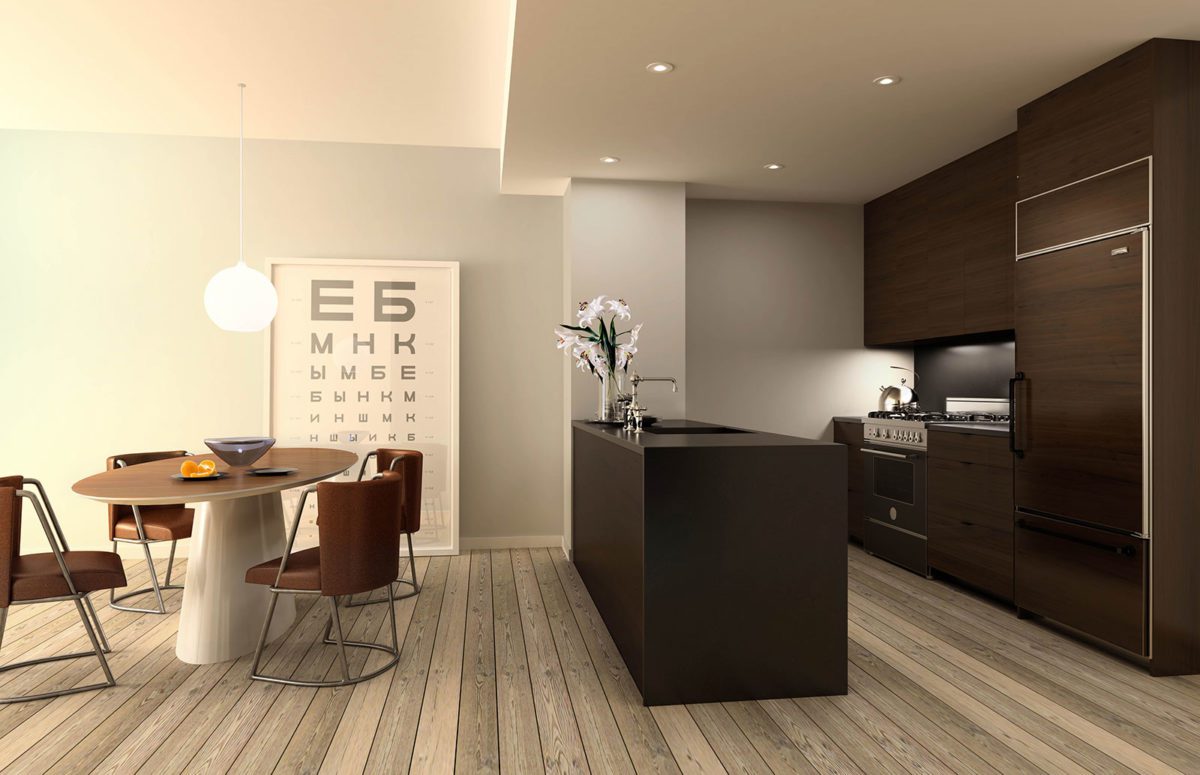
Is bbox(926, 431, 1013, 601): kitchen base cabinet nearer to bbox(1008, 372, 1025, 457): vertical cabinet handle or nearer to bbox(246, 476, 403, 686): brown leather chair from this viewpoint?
bbox(1008, 372, 1025, 457): vertical cabinet handle

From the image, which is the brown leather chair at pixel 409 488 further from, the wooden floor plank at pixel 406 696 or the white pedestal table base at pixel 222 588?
the white pedestal table base at pixel 222 588

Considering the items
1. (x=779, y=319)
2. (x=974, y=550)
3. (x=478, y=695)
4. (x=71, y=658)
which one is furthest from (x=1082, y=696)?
(x=71, y=658)

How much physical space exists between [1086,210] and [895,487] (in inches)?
82.5

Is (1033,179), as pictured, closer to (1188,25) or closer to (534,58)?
(1188,25)

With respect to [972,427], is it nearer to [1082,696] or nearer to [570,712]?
[1082,696]

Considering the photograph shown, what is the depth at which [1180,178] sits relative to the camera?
297 centimetres

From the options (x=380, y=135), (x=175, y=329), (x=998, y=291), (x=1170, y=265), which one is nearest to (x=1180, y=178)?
(x=1170, y=265)

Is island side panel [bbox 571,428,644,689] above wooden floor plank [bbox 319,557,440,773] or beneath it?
above

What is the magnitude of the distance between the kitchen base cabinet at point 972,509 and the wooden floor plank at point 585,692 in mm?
2177

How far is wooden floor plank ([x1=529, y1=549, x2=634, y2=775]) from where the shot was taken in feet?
7.76

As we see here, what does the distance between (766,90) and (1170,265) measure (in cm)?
180

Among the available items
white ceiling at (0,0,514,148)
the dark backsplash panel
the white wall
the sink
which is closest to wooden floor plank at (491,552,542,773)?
the sink

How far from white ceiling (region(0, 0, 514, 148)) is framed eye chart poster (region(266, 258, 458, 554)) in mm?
957

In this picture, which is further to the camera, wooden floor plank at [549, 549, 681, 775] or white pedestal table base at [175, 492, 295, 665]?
white pedestal table base at [175, 492, 295, 665]
